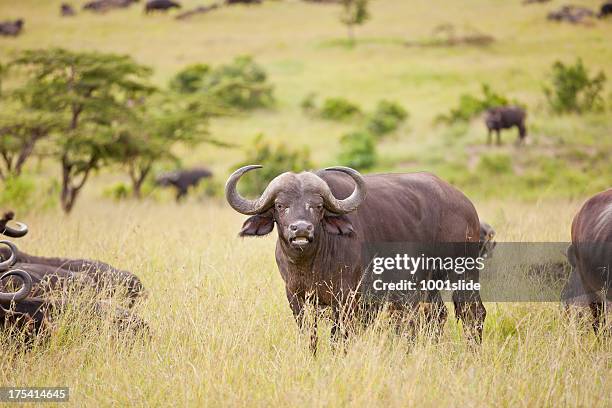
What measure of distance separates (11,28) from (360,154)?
139ft

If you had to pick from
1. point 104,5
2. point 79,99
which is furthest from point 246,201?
point 104,5

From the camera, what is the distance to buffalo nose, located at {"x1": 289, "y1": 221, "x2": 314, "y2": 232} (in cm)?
529

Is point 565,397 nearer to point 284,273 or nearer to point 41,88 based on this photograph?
point 284,273

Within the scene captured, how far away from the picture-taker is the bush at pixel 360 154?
22938mm

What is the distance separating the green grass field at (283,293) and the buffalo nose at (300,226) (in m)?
0.89

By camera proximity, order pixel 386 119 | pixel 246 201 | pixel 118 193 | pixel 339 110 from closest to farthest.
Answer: pixel 246 201
pixel 118 193
pixel 386 119
pixel 339 110

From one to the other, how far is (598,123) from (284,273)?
23.1 m

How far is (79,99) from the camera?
17000mm

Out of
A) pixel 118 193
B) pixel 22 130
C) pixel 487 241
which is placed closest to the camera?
pixel 487 241

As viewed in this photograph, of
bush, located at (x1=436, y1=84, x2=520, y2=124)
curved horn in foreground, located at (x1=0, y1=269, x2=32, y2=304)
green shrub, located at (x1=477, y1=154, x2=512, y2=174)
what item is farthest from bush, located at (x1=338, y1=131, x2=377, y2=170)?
curved horn in foreground, located at (x1=0, y1=269, x2=32, y2=304)

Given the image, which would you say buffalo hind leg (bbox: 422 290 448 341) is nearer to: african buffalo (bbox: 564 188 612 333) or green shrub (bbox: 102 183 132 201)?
african buffalo (bbox: 564 188 612 333)

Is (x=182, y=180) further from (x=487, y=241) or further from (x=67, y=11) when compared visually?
(x=67, y=11)

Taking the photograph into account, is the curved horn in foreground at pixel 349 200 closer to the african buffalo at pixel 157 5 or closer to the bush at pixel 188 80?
the bush at pixel 188 80

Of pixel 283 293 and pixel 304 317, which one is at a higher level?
pixel 304 317
